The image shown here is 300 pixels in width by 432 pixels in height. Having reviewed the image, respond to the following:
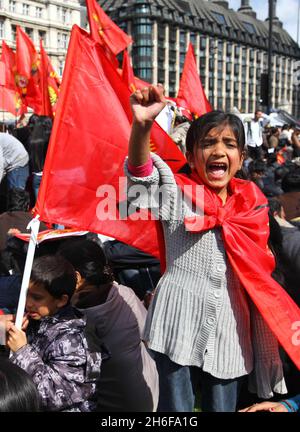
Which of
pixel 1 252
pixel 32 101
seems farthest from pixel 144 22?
pixel 1 252

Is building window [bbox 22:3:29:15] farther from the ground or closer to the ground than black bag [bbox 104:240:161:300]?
farther from the ground

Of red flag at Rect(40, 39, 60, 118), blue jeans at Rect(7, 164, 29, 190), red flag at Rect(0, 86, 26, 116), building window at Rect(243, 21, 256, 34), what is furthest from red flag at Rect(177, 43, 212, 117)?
building window at Rect(243, 21, 256, 34)

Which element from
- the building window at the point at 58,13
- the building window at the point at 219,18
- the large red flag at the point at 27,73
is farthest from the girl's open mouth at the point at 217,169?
the building window at the point at 219,18

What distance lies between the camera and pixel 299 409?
5.97 feet

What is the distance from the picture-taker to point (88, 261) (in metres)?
2.62

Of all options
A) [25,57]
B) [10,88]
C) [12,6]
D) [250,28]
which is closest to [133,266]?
[25,57]

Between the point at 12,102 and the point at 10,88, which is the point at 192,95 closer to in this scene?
the point at 10,88

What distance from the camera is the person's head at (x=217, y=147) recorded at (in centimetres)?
190

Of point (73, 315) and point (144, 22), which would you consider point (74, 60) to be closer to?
→ point (73, 315)

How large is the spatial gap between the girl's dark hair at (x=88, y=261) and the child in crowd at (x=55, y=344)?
0.31 meters

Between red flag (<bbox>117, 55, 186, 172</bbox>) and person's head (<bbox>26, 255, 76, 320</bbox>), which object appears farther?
red flag (<bbox>117, 55, 186, 172</bbox>)

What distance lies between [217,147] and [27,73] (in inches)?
338

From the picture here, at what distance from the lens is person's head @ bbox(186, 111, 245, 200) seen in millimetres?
1897

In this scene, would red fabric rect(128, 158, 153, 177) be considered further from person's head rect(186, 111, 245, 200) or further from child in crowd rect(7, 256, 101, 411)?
child in crowd rect(7, 256, 101, 411)
